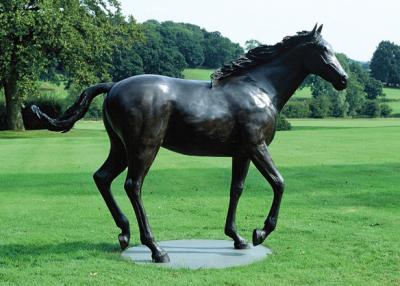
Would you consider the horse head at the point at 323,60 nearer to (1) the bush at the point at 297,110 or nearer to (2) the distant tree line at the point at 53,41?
(2) the distant tree line at the point at 53,41

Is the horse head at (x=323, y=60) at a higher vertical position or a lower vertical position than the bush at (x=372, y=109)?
higher

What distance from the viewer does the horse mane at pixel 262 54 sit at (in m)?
7.41

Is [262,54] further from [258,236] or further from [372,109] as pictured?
[372,109]

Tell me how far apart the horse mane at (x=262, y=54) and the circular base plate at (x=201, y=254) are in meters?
2.24

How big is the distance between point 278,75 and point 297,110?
2656 inches

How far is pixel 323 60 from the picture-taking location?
24.2 feet

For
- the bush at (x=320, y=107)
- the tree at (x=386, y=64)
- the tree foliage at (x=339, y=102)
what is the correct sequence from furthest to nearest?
the tree at (x=386, y=64) → the tree foliage at (x=339, y=102) → the bush at (x=320, y=107)

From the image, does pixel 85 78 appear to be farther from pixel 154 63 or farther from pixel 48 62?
pixel 154 63

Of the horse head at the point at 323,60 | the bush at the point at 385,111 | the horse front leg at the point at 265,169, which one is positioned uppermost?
the horse head at the point at 323,60

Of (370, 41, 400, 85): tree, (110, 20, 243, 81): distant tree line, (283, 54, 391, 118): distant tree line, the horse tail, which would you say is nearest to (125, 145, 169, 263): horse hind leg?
the horse tail

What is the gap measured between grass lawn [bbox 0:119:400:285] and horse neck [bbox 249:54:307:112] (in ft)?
6.97

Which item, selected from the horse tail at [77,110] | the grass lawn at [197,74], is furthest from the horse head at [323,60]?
the grass lawn at [197,74]

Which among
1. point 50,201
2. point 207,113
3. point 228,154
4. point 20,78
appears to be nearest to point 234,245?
point 228,154

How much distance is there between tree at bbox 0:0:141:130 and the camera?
37.0 metres
